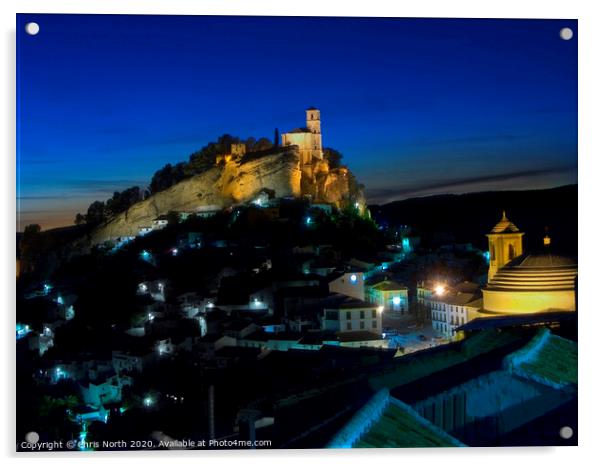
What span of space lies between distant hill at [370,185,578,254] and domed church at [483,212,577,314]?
0.37 ft

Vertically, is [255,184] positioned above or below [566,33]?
below

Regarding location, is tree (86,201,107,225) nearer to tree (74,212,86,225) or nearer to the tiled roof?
tree (74,212,86,225)

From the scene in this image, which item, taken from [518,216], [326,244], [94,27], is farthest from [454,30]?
[326,244]

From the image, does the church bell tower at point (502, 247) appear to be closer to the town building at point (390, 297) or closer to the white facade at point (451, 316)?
the white facade at point (451, 316)

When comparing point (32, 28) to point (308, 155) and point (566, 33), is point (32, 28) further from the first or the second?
point (308, 155)

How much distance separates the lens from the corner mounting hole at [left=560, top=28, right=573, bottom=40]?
592cm

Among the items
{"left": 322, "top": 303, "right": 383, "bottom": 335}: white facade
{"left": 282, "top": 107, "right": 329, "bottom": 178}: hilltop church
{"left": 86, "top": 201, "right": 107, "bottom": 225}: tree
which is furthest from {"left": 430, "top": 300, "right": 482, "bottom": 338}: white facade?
{"left": 282, "top": 107, "right": 329, "bottom": 178}: hilltop church

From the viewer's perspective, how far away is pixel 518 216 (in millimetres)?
7602

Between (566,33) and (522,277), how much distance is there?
8.32ft

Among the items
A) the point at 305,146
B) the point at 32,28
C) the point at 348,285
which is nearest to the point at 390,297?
the point at 348,285

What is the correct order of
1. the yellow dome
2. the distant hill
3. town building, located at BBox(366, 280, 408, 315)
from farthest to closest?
town building, located at BBox(366, 280, 408, 315) → the yellow dome → the distant hill

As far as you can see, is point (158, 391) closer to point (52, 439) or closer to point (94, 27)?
point (52, 439)

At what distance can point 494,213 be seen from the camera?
24.8 feet

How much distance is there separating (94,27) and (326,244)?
273 inches
